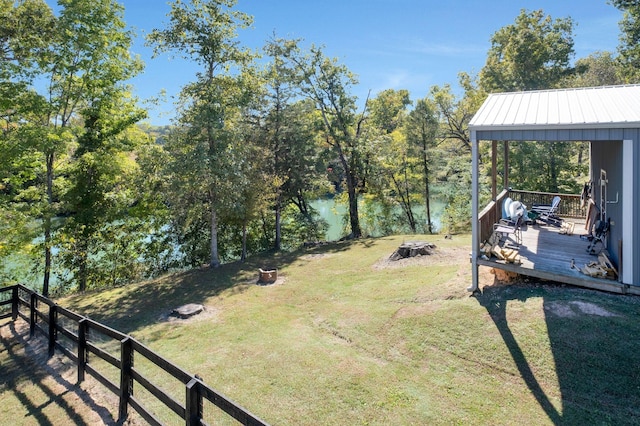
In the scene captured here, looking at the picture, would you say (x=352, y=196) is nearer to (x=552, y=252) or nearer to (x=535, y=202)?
(x=535, y=202)

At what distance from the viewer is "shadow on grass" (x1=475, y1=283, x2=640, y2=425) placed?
4691 millimetres

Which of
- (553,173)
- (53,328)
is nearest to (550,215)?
(553,173)

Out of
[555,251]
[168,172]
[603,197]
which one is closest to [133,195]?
[168,172]

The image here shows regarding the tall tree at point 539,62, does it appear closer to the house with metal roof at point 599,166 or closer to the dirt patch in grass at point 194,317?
the house with metal roof at point 599,166

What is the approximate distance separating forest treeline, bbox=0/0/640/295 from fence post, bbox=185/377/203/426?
35.3 feet

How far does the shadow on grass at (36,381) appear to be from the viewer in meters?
5.09

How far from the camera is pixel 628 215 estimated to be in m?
6.13

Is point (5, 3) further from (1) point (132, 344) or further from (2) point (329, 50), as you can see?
(2) point (329, 50)

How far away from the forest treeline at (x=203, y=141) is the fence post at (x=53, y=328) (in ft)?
22.1

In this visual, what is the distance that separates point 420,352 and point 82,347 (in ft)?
17.4

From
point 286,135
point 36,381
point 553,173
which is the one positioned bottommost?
point 36,381

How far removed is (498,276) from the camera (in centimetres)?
820

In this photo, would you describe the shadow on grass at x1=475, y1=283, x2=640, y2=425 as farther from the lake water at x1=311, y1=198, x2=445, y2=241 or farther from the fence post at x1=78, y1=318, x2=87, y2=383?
the lake water at x1=311, y1=198, x2=445, y2=241

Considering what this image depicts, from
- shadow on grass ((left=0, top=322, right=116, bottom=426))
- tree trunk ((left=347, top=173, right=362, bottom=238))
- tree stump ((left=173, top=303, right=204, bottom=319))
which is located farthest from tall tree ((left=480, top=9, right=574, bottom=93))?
shadow on grass ((left=0, top=322, right=116, bottom=426))
